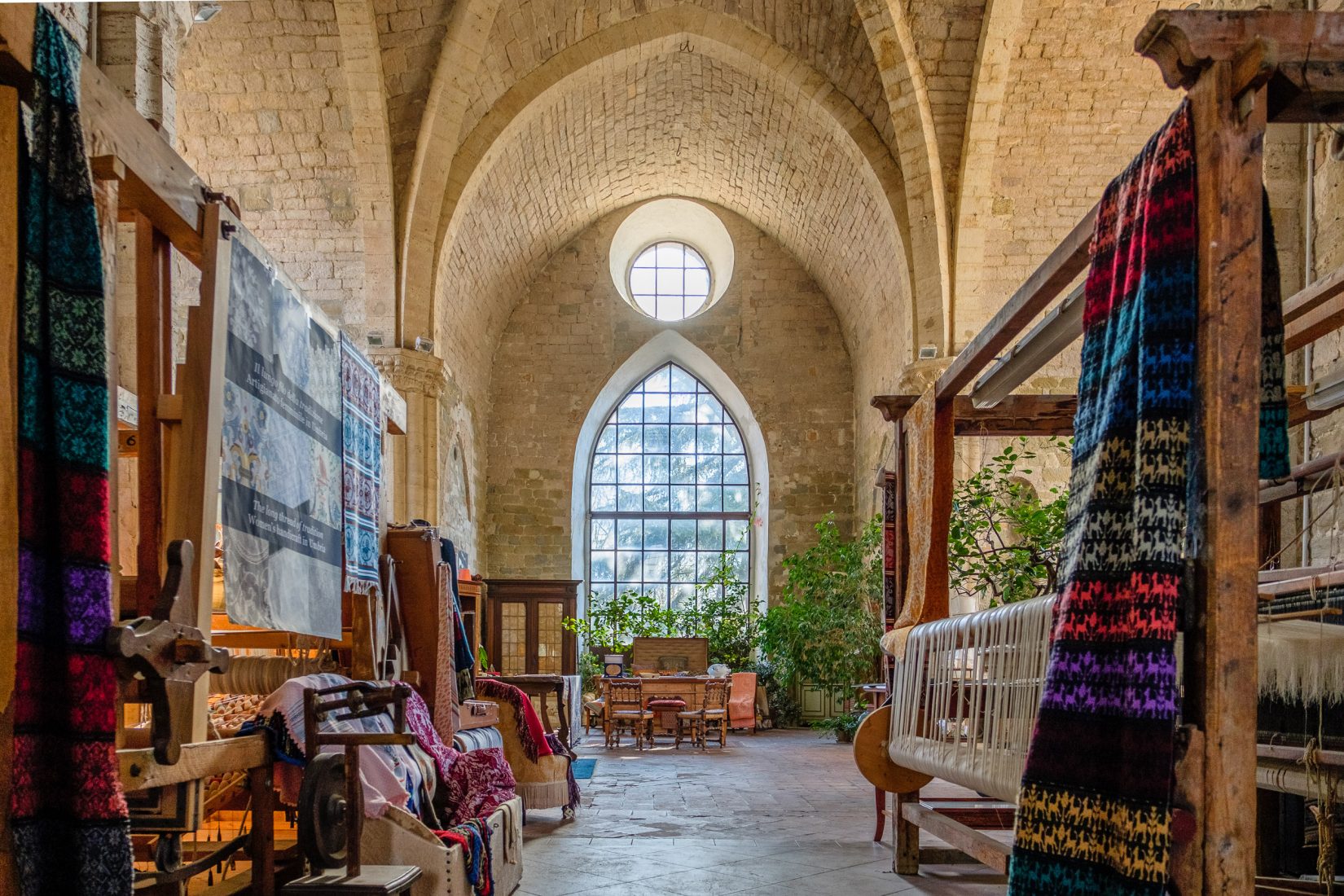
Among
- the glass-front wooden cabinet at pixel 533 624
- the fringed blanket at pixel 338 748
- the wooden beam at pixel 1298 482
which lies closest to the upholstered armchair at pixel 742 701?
the glass-front wooden cabinet at pixel 533 624

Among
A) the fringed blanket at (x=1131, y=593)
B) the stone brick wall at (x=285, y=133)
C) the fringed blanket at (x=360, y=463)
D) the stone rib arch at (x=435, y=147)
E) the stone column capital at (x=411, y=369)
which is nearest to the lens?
the fringed blanket at (x=1131, y=593)

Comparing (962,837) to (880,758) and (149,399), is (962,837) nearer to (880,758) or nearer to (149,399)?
(880,758)

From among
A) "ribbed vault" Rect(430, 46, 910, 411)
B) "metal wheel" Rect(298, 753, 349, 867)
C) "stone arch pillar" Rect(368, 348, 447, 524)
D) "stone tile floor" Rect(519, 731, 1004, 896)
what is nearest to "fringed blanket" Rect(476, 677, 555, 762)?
"stone tile floor" Rect(519, 731, 1004, 896)

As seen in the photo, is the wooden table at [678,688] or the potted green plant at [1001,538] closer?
the potted green plant at [1001,538]

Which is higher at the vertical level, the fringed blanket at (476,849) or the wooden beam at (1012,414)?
the wooden beam at (1012,414)

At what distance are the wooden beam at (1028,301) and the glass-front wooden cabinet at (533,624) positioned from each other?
976 cm

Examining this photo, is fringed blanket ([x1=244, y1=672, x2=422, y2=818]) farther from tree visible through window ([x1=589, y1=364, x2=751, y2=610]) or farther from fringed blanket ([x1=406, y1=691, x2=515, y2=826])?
tree visible through window ([x1=589, y1=364, x2=751, y2=610])

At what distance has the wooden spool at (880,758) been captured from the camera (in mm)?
4883

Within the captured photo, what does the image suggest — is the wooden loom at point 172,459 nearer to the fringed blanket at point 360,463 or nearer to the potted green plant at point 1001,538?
the fringed blanket at point 360,463

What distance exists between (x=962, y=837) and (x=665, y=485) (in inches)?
489

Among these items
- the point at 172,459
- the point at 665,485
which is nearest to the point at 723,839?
the point at 172,459

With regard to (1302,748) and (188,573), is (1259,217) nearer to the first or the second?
(1302,748)

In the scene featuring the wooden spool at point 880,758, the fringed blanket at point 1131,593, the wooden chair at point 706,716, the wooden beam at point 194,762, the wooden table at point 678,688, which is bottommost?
→ the wooden chair at point 706,716

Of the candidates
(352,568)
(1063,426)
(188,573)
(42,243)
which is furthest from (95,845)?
(1063,426)
